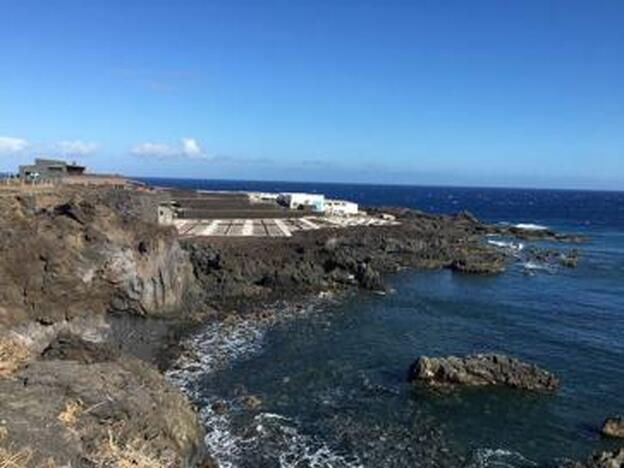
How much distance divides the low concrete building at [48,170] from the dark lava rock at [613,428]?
184 feet

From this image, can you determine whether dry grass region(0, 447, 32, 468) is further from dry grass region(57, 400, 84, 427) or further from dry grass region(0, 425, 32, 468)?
dry grass region(57, 400, 84, 427)

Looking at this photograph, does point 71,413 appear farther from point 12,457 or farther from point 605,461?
point 605,461

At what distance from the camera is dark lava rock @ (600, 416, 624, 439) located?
30.2 m

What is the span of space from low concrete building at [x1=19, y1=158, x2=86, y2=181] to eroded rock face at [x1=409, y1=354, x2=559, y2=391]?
154 ft

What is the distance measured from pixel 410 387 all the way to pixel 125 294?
20566mm

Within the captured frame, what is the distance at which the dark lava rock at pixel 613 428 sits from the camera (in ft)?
98.9

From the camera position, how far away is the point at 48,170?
78250 mm

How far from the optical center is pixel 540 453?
28.8m

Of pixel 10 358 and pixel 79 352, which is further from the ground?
pixel 10 358

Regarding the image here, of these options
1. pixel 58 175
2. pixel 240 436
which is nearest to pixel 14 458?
pixel 240 436

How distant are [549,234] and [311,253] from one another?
61058 mm

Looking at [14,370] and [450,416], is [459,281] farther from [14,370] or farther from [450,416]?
[14,370]

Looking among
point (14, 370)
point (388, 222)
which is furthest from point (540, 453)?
point (388, 222)

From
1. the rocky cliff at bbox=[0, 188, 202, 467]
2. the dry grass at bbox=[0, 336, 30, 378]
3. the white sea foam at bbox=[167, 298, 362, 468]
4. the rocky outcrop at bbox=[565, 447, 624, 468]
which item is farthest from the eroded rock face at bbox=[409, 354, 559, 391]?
the dry grass at bbox=[0, 336, 30, 378]
